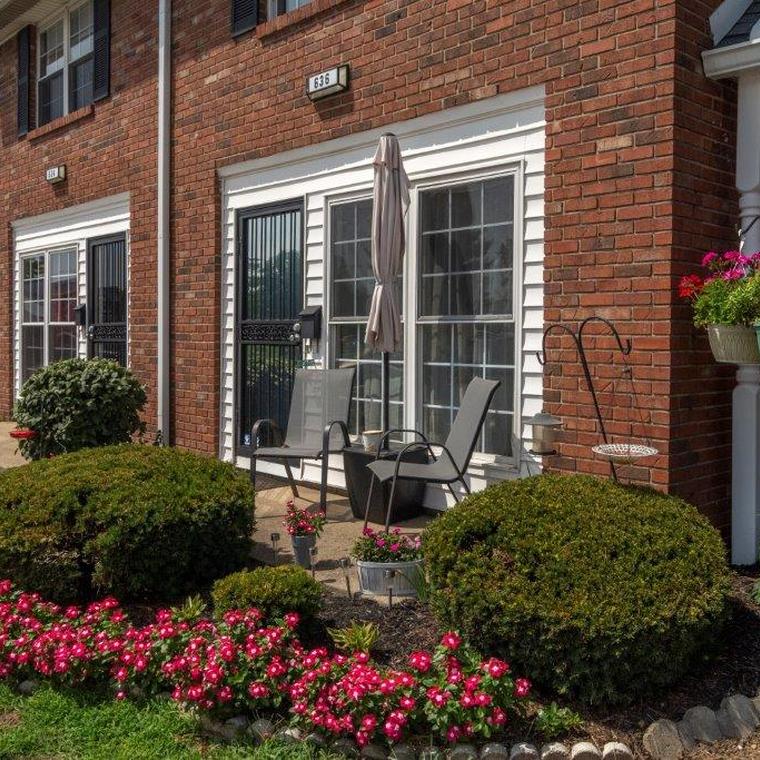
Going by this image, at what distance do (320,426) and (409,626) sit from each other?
3009 mm

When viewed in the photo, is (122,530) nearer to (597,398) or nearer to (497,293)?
(597,398)

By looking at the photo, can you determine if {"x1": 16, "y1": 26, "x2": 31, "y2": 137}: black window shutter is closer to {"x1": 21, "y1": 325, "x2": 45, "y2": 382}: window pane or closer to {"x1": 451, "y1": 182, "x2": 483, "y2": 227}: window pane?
{"x1": 21, "y1": 325, "x2": 45, "y2": 382}: window pane

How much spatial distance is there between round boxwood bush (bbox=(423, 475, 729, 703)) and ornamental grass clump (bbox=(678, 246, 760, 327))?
1062 mm

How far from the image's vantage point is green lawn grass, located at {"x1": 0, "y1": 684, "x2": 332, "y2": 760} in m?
→ 2.91

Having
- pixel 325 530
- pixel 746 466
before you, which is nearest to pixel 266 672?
pixel 325 530

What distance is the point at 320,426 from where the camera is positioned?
21.7 ft

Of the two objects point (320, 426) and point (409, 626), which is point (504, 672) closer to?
point (409, 626)

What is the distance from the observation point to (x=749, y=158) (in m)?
4.78

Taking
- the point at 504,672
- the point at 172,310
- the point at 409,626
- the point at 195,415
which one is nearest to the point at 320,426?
the point at 195,415

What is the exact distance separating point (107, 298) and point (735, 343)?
7.18 metres

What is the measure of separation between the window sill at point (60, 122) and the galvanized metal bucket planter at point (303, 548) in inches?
264

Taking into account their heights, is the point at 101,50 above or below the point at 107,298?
above

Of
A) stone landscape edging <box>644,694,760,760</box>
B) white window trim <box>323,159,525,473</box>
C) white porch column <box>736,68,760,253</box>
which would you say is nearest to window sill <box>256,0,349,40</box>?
white window trim <box>323,159,525,473</box>

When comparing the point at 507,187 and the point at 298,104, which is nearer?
the point at 507,187
